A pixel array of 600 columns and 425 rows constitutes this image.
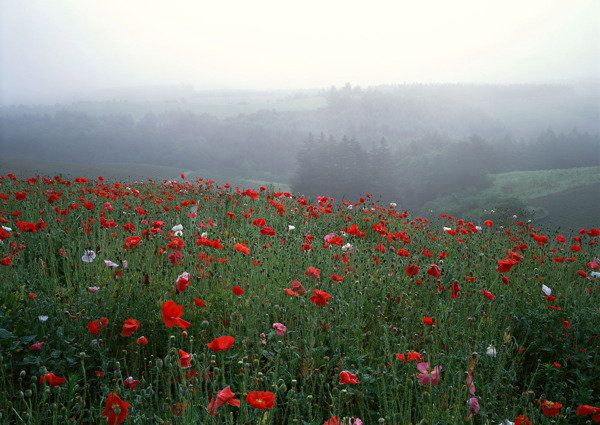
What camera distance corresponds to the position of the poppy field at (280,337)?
6.44ft

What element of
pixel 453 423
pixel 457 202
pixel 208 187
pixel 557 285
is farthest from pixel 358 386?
pixel 457 202

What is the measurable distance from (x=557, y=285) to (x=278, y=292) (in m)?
3.36

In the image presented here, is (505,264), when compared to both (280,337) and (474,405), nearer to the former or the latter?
(474,405)

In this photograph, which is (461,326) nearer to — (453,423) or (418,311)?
(418,311)

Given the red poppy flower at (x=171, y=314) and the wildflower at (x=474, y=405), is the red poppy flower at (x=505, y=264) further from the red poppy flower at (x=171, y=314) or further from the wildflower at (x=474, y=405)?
the red poppy flower at (x=171, y=314)

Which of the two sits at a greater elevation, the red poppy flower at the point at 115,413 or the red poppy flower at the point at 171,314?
the red poppy flower at the point at 171,314

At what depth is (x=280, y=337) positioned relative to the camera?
9.39 ft

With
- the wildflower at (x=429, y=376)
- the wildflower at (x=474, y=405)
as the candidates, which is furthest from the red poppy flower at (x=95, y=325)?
the wildflower at (x=474, y=405)

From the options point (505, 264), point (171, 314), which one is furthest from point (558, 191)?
point (171, 314)

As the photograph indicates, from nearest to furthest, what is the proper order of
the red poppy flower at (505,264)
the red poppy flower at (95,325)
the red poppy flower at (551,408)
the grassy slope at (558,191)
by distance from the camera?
the red poppy flower at (551,408), the red poppy flower at (95,325), the red poppy flower at (505,264), the grassy slope at (558,191)

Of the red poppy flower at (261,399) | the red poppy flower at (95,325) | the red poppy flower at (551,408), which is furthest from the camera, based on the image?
the red poppy flower at (95,325)

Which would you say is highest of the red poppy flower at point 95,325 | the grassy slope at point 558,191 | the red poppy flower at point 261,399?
the red poppy flower at point 261,399

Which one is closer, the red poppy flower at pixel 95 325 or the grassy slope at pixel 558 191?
the red poppy flower at pixel 95 325

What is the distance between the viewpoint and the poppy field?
196 cm
